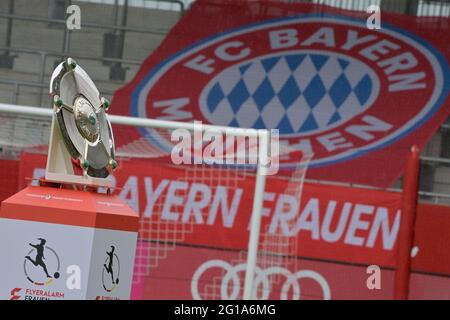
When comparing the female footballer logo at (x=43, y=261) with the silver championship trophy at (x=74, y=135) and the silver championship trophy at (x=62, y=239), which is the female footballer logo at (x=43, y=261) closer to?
the silver championship trophy at (x=62, y=239)

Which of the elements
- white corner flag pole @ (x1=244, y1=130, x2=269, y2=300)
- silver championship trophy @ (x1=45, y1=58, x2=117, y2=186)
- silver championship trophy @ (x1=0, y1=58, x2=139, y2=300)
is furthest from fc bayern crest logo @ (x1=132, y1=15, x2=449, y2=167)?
silver championship trophy @ (x1=0, y1=58, x2=139, y2=300)

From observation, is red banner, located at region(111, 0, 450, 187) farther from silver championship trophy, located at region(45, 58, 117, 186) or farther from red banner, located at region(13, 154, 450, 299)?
silver championship trophy, located at region(45, 58, 117, 186)

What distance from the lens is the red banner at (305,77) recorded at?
24.2ft

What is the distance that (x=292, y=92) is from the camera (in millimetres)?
7574

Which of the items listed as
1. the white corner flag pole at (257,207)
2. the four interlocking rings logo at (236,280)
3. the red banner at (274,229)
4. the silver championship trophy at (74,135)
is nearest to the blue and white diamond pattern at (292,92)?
the red banner at (274,229)

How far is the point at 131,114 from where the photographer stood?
7484mm

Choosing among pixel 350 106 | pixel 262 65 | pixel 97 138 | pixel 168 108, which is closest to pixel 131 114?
pixel 168 108

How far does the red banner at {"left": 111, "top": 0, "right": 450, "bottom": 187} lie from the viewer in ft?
24.2

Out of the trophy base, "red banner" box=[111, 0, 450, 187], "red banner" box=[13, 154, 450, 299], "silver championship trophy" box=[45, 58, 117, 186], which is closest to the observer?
the trophy base

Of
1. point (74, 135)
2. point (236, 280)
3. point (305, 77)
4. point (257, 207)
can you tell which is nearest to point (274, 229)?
point (236, 280)

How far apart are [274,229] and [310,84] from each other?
1800mm

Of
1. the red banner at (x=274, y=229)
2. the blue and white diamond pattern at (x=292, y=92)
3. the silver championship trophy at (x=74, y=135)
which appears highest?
the blue and white diamond pattern at (x=292, y=92)

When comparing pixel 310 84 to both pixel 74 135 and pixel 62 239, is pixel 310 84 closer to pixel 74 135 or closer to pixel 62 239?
pixel 74 135
